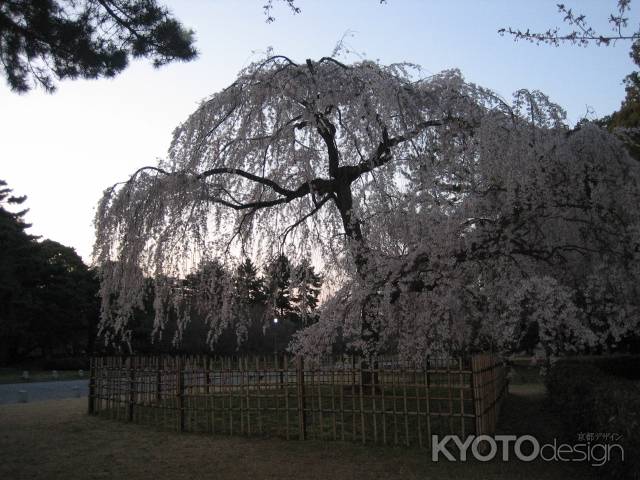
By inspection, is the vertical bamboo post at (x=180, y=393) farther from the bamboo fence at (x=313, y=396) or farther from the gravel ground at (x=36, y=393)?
the gravel ground at (x=36, y=393)

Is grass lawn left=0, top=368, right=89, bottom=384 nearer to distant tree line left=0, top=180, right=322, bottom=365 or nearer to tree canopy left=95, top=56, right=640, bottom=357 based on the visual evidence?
distant tree line left=0, top=180, right=322, bottom=365

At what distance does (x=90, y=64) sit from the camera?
8008mm

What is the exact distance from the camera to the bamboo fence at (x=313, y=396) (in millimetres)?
7844

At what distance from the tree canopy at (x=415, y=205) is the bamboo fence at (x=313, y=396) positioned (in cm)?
46

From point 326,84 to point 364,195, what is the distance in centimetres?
215

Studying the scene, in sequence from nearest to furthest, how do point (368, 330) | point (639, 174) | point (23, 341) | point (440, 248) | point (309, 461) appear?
point (309, 461), point (440, 248), point (639, 174), point (368, 330), point (23, 341)

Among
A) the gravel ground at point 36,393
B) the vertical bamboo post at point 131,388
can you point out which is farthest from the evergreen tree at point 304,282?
the gravel ground at point 36,393

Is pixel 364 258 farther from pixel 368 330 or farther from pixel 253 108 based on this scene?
pixel 253 108

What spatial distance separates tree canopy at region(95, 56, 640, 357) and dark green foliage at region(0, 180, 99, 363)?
22.4m

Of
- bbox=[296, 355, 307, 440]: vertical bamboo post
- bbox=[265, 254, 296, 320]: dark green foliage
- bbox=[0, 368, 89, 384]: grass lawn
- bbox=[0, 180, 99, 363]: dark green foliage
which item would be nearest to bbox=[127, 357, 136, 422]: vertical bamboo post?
bbox=[265, 254, 296, 320]: dark green foliage

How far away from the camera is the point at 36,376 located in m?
30.1

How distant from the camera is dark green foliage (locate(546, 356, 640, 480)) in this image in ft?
16.6

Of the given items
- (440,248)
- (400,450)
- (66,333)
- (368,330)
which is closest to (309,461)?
(400,450)

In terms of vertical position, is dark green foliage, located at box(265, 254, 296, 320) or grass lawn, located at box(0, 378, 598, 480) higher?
dark green foliage, located at box(265, 254, 296, 320)
